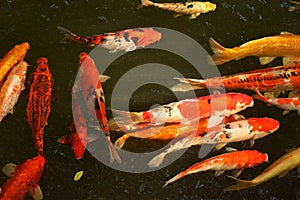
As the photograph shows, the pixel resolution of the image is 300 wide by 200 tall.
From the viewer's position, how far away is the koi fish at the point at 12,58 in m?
1.81

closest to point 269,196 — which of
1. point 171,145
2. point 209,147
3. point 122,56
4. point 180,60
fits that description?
point 209,147

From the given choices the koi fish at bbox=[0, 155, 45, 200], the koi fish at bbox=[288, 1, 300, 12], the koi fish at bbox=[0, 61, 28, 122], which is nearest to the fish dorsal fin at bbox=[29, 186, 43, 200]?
the koi fish at bbox=[0, 155, 45, 200]

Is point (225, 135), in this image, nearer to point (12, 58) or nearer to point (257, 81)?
point (257, 81)

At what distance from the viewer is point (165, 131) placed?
191 cm

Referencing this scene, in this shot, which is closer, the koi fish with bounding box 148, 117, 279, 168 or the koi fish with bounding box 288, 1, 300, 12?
the koi fish with bounding box 148, 117, 279, 168

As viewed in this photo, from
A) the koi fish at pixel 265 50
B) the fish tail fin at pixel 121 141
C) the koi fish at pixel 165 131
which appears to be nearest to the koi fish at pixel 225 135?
the koi fish at pixel 165 131

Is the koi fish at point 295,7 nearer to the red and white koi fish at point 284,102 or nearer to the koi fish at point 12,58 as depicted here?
the red and white koi fish at point 284,102

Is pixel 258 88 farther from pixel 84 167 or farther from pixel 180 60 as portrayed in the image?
pixel 84 167

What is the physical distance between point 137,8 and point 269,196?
0.83 metres

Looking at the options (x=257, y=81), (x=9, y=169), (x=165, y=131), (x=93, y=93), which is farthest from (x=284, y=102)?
(x=9, y=169)

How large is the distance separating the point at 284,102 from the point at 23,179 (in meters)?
0.96

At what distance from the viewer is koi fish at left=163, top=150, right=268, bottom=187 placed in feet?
6.40

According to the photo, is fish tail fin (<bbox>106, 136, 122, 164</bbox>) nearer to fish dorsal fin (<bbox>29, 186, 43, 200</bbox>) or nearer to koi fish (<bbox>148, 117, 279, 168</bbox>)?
koi fish (<bbox>148, 117, 279, 168</bbox>)

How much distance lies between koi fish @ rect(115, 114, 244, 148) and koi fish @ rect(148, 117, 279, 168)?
2 cm
